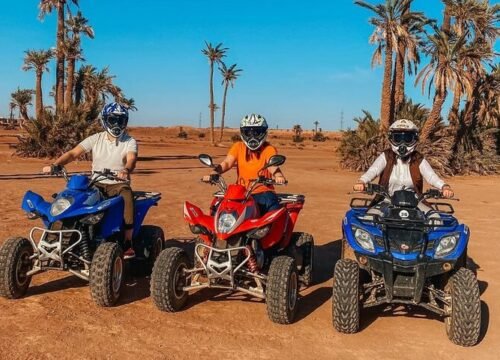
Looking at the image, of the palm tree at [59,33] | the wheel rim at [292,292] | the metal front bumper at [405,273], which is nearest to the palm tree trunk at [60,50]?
the palm tree at [59,33]

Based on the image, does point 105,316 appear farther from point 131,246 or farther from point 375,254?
point 375,254

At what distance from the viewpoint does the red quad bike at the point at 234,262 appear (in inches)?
190

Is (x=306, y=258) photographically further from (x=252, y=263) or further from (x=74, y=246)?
(x=74, y=246)

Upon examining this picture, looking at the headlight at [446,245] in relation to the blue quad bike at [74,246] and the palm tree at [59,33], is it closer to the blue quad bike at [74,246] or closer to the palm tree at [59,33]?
the blue quad bike at [74,246]

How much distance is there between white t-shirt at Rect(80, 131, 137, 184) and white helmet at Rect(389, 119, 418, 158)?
2.96 meters

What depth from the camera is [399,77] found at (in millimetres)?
29172

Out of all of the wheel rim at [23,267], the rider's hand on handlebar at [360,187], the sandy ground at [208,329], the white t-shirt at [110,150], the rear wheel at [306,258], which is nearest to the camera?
the sandy ground at [208,329]

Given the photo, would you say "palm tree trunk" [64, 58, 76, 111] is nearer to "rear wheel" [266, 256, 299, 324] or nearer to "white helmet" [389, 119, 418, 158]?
"white helmet" [389, 119, 418, 158]

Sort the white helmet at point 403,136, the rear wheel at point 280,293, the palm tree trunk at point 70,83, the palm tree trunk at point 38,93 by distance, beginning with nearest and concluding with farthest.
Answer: the rear wheel at point 280,293
the white helmet at point 403,136
the palm tree trunk at point 70,83
the palm tree trunk at point 38,93

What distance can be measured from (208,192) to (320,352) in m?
11.2

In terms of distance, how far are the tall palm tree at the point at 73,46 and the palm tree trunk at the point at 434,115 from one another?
18.5 m

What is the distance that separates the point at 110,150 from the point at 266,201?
1.96 m

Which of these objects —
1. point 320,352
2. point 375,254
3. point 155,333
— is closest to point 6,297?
point 155,333

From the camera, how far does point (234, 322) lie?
4.95 metres
